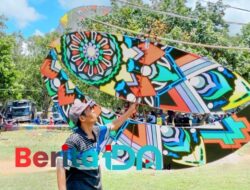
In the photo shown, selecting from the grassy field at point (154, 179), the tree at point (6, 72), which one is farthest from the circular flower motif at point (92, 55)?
the tree at point (6, 72)

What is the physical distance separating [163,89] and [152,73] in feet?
0.83

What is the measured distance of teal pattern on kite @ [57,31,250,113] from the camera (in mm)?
6164

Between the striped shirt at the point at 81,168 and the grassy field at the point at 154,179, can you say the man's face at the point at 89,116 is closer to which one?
the striped shirt at the point at 81,168

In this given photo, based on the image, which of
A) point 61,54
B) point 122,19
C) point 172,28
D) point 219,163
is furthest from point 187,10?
point 61,54

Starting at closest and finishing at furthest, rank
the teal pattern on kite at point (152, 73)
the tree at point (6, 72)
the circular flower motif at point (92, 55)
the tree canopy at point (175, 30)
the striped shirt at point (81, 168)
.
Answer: the striped shirt at point (81, 168) → the teal pattern on kite at point (152, 73) → the circular flower motif at point (92, 55) → the tree canopy at point (175, 30) → the tree at point (6, 72)

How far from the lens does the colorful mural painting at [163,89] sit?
6.20 metres

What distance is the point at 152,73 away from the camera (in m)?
6.51

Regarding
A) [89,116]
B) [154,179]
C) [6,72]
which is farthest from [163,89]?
[6,72]

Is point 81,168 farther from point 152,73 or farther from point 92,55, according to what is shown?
point 92,55

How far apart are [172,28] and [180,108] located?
13697mm

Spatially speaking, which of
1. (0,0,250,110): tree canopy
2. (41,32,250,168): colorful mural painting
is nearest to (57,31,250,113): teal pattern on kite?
(41,32,250,168): colorful mural painting

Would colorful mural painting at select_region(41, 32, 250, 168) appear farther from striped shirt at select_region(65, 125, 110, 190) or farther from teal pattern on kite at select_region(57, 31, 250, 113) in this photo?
striped shirt at select_region(65, 125, 110, 190)

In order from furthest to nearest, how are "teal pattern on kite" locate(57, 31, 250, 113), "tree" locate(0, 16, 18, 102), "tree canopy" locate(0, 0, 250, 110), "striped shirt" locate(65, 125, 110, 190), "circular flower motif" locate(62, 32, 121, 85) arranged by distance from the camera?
"tree" locate(0, 16, 18, 102)
"tree canopy" locate(0, 0, 250, 110)
"circular flower motif" locate(62, 32, 121, 85)
"teal pattern on kite" locate(57, 31, 250, 113)
"striped shirt" locate(65, 125, 110, 190)

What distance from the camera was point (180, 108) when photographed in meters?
6.44
